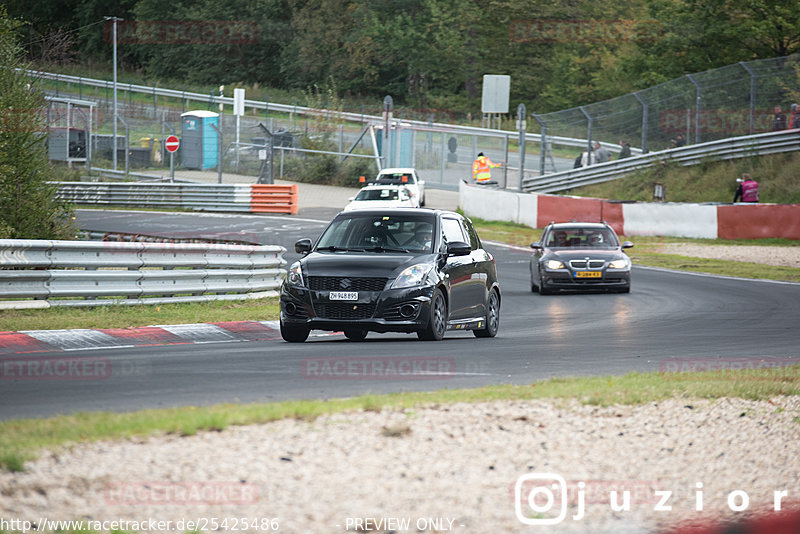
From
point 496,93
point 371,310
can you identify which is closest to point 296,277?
point 371,310

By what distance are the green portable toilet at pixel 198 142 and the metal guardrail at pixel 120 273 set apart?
37.8m

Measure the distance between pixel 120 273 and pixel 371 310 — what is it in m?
4.43

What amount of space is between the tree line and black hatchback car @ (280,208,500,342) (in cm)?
5165

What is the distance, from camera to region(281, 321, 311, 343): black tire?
42.5ft

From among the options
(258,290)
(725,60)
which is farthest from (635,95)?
(258,290)

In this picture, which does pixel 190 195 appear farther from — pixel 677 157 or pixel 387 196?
pixel 677 157

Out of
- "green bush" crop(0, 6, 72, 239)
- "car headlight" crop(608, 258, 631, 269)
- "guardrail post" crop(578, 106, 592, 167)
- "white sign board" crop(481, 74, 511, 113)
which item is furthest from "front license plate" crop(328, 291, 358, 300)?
"white sign board" crop(481, 74, 511, 113)

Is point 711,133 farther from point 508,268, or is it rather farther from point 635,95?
point 508,268

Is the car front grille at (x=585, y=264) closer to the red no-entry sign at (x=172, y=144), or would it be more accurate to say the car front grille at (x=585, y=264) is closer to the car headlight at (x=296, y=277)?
the car headlight at (x=296, y=277)

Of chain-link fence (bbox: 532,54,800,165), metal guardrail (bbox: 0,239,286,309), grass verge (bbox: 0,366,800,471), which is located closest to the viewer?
grass verge (bbox: 0,366,800,471)

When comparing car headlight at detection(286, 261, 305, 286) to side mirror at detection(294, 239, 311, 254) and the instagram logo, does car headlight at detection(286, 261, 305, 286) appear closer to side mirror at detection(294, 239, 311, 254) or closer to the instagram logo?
side mirror at detection(294, 239, 311, 254)

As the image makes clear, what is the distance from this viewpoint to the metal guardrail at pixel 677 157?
37625 millimetres

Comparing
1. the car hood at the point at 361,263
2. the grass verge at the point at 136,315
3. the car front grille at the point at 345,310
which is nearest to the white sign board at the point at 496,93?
the grass verge at the point at 136,315

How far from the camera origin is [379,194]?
114ft
